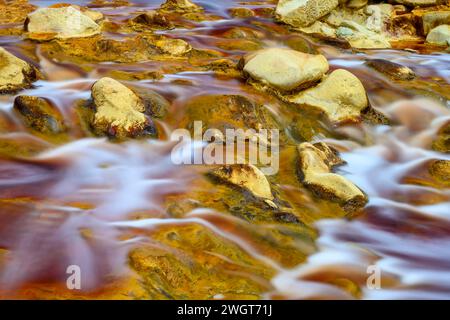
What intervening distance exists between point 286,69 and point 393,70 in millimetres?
2903

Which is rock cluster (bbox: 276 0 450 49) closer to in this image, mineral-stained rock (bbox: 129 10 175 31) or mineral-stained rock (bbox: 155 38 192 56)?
mineral-stained rock (bbox: 129 10 175 31)

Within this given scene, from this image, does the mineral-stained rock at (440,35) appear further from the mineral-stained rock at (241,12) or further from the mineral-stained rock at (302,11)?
the mineral-stained rock at (241,12)

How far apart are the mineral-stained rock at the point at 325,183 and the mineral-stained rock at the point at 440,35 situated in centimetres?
852

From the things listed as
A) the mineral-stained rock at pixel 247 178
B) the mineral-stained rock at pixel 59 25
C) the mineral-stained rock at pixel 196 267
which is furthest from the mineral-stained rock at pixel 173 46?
the mineral-stained rock at pixel 196 267

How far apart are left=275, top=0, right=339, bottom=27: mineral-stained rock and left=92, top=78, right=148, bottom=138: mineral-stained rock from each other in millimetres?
6948

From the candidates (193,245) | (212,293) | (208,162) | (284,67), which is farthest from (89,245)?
(284,67)

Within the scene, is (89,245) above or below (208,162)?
below

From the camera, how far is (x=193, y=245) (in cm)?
447

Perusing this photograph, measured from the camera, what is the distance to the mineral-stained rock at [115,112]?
21.2 ft

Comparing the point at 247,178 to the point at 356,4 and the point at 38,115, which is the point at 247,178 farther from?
the point at 356,4

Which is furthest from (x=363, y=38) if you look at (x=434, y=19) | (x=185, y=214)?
(x=185, y=214)
